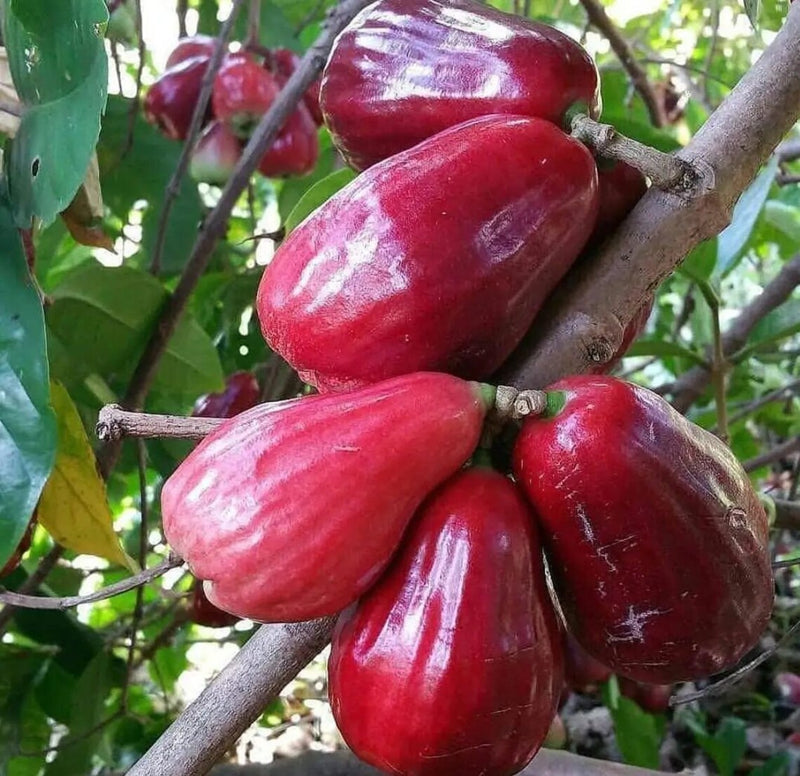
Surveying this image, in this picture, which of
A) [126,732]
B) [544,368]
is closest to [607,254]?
[544,368]

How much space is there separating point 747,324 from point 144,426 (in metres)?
0.80

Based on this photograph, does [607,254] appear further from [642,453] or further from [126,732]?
[126,732]

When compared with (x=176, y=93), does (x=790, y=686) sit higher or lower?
lower

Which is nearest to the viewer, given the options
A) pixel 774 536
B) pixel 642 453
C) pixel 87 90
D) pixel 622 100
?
pixel 642 453

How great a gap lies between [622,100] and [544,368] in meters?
0.75

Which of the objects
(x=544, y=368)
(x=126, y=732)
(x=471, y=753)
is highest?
(x=544, y=368)

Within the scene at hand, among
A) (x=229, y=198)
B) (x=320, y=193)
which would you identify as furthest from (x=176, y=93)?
(x=320, y=193)

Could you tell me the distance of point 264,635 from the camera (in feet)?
1.31

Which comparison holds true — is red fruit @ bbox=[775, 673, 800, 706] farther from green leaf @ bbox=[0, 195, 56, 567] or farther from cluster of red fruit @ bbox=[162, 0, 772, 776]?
green leaf @ bbox=[0, 195, 56, 567]

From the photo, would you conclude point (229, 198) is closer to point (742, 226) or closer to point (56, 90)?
point (56, 90)

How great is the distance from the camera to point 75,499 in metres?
0.57

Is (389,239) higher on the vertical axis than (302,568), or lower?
higher

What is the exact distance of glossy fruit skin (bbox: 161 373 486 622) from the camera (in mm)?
333

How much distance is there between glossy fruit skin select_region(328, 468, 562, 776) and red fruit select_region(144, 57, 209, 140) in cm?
80
